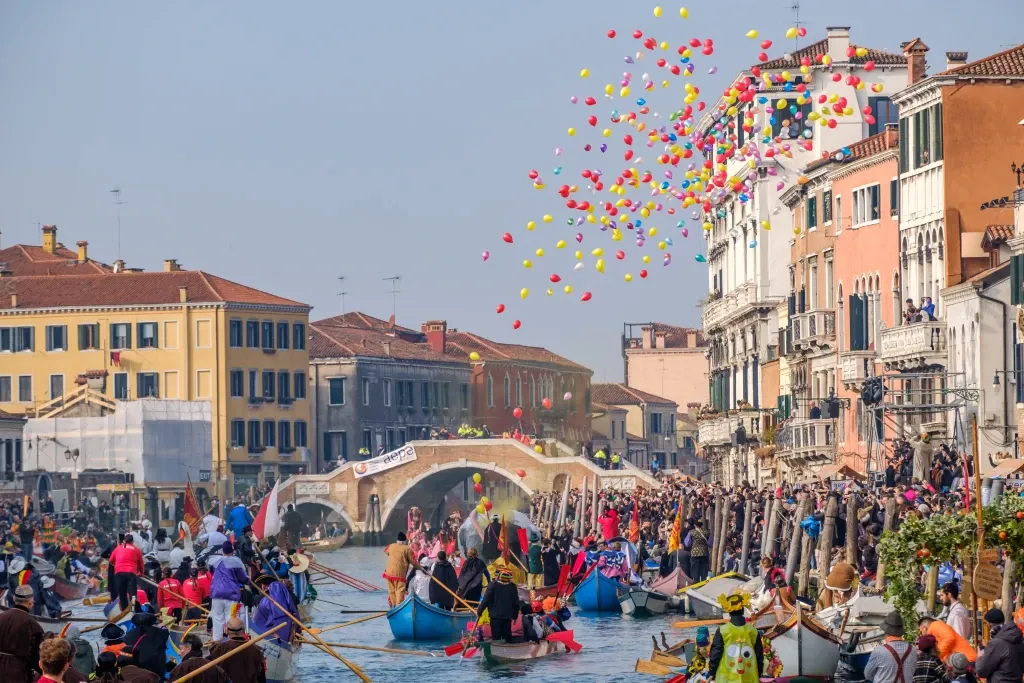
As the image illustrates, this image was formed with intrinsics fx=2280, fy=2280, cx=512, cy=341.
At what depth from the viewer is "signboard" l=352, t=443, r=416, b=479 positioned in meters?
86.8

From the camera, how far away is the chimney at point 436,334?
4449 inches

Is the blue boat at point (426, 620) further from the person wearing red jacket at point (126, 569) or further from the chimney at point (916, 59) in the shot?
the chimney at point (916, 59)

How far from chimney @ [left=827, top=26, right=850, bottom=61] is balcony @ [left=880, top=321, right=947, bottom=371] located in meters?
14.7

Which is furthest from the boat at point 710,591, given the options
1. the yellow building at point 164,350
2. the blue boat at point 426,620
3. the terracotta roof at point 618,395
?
the terracotta roof at point 618,395

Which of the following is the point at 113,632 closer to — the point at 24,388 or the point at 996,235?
the point at 996,235

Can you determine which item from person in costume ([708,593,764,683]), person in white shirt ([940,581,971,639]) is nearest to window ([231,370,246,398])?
person in white shirt ([940,581,971,639])

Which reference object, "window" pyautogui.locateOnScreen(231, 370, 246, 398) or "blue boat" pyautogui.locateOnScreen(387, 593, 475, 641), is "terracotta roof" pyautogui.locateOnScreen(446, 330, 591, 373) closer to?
"window" pyautogui.locateOnScreen(231, 370, 246, 398)

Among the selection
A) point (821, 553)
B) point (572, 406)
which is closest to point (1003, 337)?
point (821, 553)

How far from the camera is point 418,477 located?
86875 millimetres

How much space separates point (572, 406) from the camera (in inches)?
4744

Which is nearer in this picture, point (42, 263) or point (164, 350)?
point (164, 350)

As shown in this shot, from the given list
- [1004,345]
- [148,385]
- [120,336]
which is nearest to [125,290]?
[120,336]

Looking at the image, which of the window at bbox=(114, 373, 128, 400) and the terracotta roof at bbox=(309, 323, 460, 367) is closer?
the window at bbox=(114, 373, 128, 400)

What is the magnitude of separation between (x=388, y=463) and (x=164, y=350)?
1040 cm
